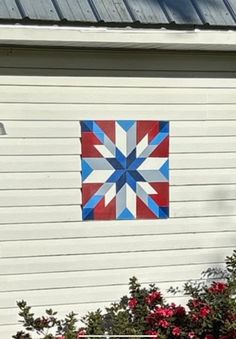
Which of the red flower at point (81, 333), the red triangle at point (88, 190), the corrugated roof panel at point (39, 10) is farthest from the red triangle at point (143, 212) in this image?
the corrugated roof panel at point (39, 10)

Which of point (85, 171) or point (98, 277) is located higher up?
point (85, 171)

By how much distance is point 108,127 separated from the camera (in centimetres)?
533

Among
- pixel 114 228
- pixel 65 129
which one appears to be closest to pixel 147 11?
pixel 65 129

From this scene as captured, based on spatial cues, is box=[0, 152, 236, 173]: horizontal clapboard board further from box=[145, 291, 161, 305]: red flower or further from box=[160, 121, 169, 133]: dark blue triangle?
box=[145, 291, 161, 305]: red flower

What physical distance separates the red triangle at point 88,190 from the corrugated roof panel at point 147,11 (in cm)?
131

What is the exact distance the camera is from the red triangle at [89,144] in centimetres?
530

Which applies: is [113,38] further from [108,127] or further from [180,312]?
[180,312]

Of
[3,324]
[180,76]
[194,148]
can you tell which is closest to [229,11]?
[180,76]

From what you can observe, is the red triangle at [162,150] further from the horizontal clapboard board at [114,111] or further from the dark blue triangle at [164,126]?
the horizontal clapboard board at [114,111]

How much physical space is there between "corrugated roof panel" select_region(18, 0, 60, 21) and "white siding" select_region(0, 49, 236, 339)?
1.42ft

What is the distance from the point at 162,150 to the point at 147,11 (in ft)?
3.65

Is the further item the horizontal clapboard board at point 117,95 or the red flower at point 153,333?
the horizontal clapboard board at point 117,95

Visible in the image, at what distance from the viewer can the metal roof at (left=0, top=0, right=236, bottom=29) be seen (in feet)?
15.6

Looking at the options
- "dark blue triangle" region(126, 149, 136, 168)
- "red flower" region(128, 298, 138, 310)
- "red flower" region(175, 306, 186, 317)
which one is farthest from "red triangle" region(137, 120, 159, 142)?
"red flower" region(175, 306, 186, 317)
